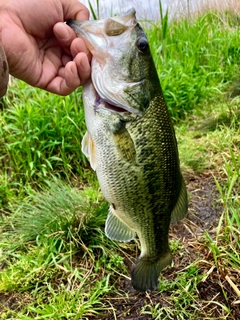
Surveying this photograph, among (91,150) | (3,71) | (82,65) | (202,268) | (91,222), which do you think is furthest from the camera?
(91,222)

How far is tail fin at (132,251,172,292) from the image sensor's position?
2.00 meters

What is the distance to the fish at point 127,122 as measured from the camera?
1722 mm

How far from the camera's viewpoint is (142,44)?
5.70ft

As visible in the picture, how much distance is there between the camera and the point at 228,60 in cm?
536

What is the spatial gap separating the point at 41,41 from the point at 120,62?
1.68 feet

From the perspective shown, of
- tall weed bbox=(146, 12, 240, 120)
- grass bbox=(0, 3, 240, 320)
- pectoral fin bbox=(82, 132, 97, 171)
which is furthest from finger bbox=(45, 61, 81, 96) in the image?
tall weed bbox=(146, 12, 240, 120)

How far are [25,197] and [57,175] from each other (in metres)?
0.36

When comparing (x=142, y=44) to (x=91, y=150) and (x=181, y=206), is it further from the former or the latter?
(x=181, y=206)

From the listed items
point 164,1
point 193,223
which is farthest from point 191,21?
point 193,223

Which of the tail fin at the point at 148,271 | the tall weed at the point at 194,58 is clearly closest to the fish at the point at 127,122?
the tail fin at the point at 148,271

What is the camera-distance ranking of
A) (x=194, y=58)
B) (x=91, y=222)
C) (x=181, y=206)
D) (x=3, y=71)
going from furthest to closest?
1. (x=194, y=58)
2. (x=91, y=222)
3. (x=181, y=206)
4. (x=3, y=71)

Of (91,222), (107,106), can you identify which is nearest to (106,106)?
(107,106)

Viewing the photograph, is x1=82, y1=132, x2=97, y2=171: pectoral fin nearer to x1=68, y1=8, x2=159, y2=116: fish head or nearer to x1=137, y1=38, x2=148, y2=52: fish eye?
x1=68, y1=8, x2=159, y2=116: fish head

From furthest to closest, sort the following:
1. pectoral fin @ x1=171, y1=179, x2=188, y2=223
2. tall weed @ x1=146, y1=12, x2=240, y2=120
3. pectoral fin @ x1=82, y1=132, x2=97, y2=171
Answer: tall weed @ x1=146, y1=12, x2=240, y2=120
pectoral fin @ x1=171, y1=179, x2=188, y2=223
pectoral fin @ x1=82, y1=132, x2=97, y2=171
